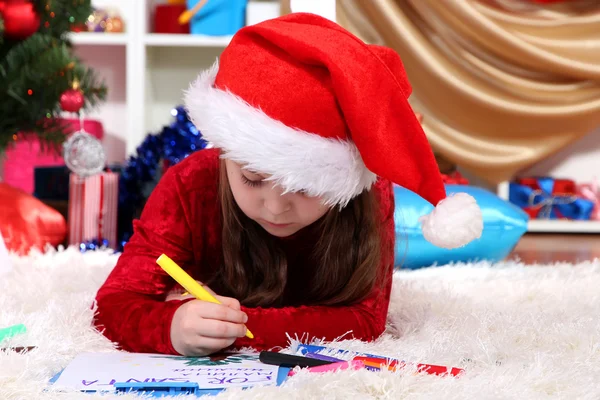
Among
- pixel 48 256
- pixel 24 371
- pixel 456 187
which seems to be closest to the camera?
pixel 24 371

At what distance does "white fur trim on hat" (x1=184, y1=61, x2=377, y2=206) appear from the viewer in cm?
77

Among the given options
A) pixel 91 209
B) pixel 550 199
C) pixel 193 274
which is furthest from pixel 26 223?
pixel 550 199

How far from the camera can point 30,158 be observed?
228cm

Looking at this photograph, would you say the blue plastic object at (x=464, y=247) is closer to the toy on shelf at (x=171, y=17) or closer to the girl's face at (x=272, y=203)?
the girl's face at (x=272, y=203)

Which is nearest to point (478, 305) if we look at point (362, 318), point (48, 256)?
point (362, 318)

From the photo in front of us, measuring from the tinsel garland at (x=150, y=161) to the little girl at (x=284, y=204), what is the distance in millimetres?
806

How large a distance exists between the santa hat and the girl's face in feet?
0.07

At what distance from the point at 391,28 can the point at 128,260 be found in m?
1.56

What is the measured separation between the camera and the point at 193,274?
1007 millimetres

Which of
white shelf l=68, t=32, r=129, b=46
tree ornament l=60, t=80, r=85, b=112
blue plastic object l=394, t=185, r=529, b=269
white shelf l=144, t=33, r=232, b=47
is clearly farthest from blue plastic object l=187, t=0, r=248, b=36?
blue plastic object l=394, t=185, r=529, b=269

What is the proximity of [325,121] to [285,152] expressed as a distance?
5cm

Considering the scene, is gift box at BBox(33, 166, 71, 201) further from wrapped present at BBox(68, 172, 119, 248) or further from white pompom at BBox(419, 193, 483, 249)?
white pompom at BBox(419, 193, 483, 249)

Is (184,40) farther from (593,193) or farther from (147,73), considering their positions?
(593,193)

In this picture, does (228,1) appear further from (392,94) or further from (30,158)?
(392,94)
